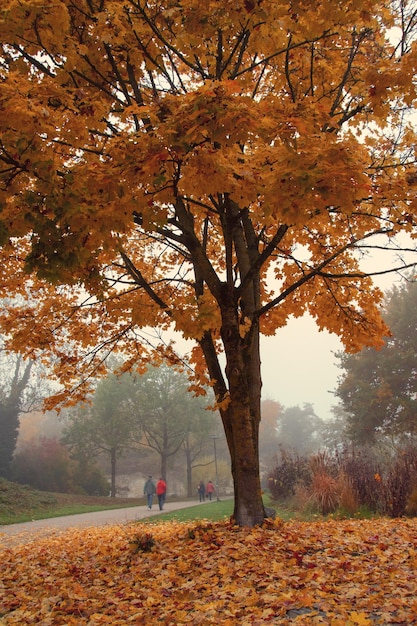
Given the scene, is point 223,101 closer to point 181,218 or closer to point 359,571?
point 181,218

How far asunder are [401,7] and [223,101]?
9.37 ft

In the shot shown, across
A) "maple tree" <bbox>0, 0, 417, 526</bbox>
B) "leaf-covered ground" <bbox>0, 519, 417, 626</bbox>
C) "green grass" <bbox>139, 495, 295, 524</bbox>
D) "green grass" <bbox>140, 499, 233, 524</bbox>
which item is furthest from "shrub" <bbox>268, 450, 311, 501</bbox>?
"leaf-covered ground" <bbox>0, 519, 417, 626</bbox>

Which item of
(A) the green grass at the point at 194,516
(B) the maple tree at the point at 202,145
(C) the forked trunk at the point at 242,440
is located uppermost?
(B) the maple tree at the point at 202,145

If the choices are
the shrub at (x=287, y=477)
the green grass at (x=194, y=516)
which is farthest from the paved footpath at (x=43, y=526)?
Result: the shrub at (x=287, y=477)

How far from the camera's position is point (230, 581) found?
385 cm

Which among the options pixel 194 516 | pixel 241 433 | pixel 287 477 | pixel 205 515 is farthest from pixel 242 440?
pixel 287 477

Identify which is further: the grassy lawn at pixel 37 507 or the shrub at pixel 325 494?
the grassy lawn at pixel 37 507

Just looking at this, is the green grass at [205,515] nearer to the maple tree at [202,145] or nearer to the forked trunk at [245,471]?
the forked trunk at [245,471]

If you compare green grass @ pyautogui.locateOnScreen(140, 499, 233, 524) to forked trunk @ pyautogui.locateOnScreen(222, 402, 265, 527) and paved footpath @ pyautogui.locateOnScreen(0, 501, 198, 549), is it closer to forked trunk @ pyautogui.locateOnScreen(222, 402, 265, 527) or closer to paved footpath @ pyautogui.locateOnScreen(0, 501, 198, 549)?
paved footpath @ pyautogui.locateOnScreen(0, 501, 198, 549)

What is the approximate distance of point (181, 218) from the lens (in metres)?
5.88

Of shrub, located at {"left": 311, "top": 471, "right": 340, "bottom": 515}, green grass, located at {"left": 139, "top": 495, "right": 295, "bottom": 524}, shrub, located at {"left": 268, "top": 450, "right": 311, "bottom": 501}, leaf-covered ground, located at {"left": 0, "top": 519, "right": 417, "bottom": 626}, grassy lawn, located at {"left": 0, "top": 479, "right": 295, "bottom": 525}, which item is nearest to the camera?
leaf-covered ground, located at {"left": 0, "top": 519, "right": 417, "bottom": 626}

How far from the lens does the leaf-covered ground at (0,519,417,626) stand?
10.2 feet

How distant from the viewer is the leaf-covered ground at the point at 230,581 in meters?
3.12

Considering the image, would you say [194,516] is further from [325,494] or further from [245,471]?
[245,471]
